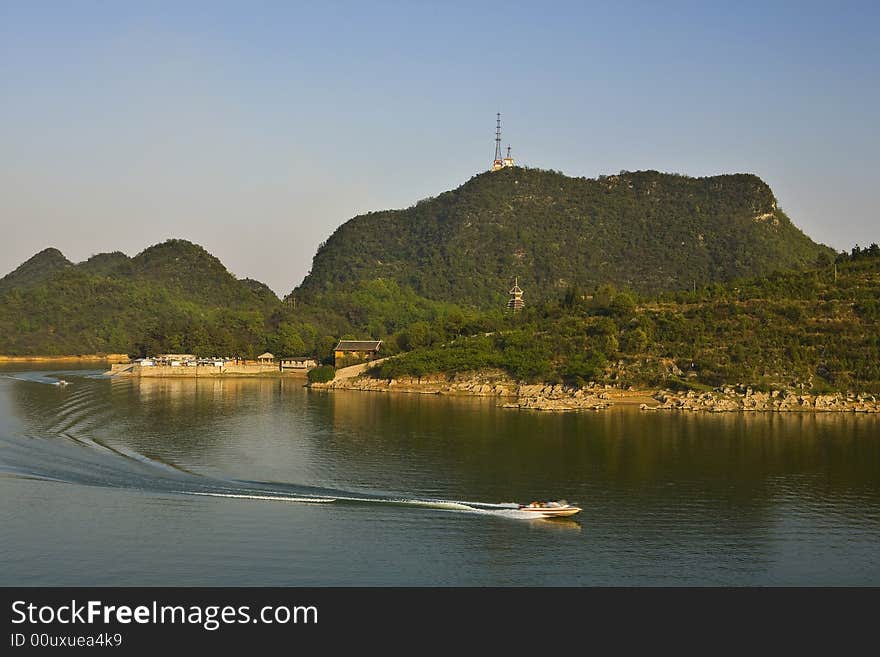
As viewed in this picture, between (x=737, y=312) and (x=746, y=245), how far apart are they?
93.7 m

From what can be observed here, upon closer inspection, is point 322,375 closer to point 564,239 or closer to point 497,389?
point 497,389

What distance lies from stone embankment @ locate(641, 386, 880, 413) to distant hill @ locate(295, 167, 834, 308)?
8300 centimetres

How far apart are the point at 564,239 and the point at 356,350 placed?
8202 cm

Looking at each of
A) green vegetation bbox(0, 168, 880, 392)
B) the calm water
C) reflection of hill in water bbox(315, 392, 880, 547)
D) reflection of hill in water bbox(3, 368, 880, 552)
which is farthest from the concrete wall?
reflection of hill in water bbox(315, 392, 880, 547)

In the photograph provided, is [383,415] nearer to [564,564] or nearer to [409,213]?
[564,564]

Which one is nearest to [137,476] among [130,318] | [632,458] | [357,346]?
[632,458]

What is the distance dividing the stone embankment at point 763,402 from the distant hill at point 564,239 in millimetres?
82998

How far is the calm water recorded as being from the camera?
79.8 ft

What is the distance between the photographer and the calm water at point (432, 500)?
2431 centimetres

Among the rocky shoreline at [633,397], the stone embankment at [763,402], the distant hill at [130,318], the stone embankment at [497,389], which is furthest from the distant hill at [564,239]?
the stone embankment at [763,402]

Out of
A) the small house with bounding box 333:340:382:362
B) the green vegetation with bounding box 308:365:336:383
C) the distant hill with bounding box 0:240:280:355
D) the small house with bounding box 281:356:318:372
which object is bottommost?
the green vegetation with bounding box 308:365:336:383

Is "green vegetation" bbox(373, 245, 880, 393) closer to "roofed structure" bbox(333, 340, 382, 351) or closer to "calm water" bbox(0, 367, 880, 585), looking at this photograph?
"calm water" bbox(0, 367, 880, 585)

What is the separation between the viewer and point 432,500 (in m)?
30.7
